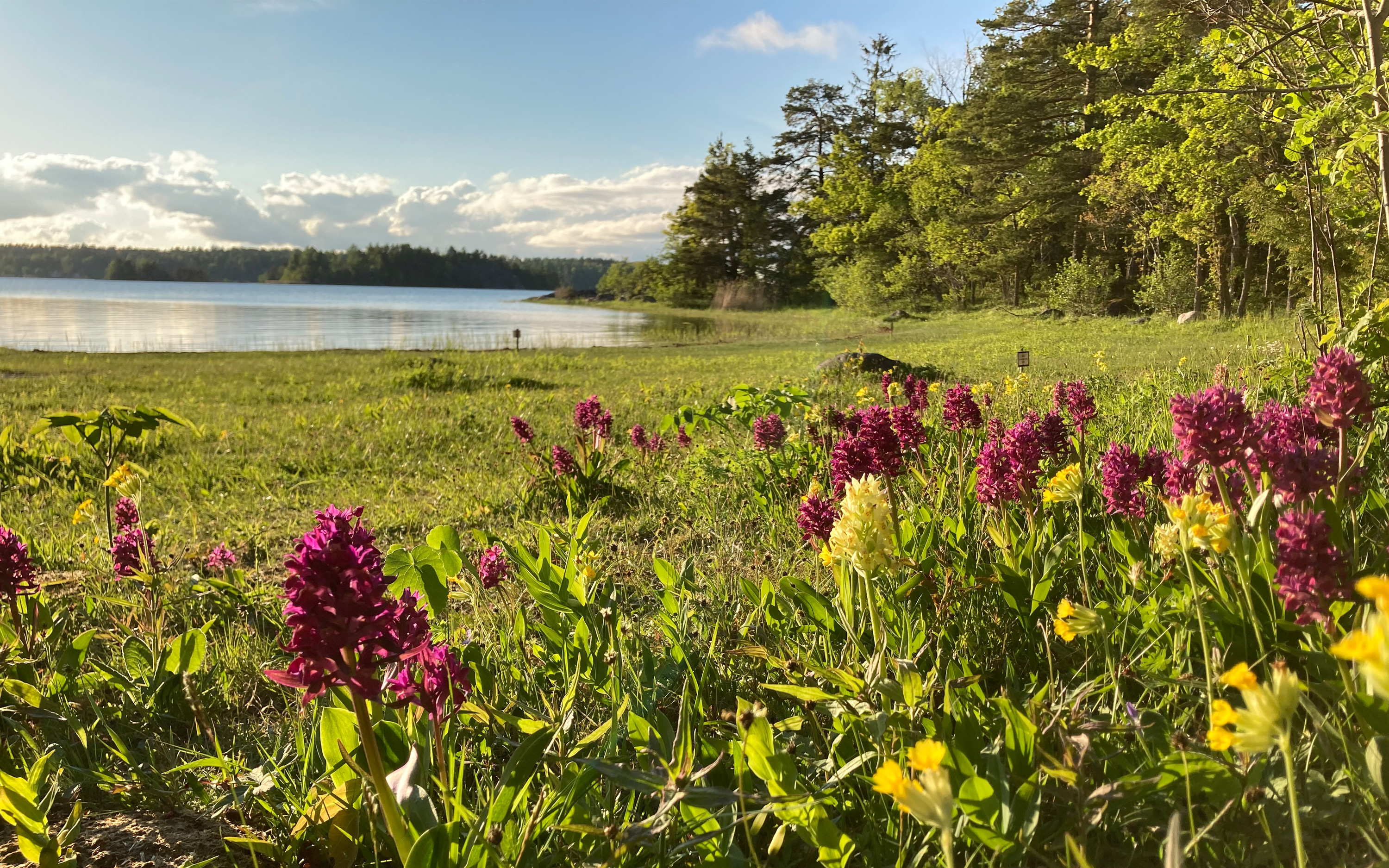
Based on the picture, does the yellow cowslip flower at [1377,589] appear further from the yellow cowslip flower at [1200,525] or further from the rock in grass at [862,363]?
the rock in grass at [862,363]

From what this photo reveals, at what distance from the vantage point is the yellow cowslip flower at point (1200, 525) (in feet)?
4.27

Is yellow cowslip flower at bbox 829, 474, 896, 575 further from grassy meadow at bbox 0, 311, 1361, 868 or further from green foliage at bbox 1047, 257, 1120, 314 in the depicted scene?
green foliage at bbox 1047, 257, 1120, 314

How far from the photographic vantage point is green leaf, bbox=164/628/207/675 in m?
1.92

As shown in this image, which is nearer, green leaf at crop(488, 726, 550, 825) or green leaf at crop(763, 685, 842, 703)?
green leaf at crop(488, 726, 550, 825)

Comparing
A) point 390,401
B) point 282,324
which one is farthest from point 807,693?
Answer: point 282,324

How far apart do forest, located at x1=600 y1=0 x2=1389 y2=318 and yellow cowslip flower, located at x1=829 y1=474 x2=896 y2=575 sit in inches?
87.2

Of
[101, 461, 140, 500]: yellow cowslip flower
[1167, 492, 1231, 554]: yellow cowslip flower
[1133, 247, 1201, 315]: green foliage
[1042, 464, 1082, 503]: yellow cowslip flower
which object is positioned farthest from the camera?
[1133, 247, 1201, 315]: green foliage

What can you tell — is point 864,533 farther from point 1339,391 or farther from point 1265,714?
point 1339,391

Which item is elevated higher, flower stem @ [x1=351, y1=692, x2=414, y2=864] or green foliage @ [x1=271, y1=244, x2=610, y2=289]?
green foliage @ [x1=271, y1=244, x2=610, y2=289]

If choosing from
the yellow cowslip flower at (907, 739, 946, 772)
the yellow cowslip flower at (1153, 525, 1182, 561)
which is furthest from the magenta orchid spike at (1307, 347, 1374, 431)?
the yellow cowslip flower at (907, 739, 946, 772)

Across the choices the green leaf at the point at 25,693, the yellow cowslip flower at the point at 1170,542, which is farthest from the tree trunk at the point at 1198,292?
the green leaf at the point at 25,693

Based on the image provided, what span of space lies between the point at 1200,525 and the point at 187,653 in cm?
233

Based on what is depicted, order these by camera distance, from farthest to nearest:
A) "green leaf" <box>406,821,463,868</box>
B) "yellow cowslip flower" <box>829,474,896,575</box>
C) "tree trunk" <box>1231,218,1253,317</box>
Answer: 1. "tree trunk" <box>1231,218,1253,317</box>
2. "yellow cowslip flower" <box>829,474,896,575</box>
3. "green leaf" <box>406,821,463,868</box>

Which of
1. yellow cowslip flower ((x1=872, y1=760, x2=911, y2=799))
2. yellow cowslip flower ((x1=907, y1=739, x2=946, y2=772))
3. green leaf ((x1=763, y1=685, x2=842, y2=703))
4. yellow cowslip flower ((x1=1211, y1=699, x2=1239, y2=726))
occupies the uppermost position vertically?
yellow cowslip flower ((x1=1211, y1=699, x2=1239, y2=726))
